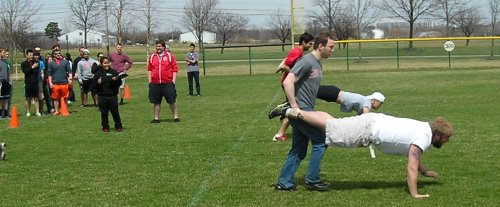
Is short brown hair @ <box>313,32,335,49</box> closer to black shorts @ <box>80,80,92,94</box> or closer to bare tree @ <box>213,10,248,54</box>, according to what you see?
black shorts @ <box>80,80,92,94</box>

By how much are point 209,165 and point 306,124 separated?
2326 millimetres

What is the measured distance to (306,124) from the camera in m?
6.77

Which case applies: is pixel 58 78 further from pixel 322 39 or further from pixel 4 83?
pixel 322 39

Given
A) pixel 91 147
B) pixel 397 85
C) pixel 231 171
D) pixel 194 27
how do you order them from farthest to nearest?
pixel 194 27 < pixel 397 85 < pixel 91 147 < pixel 231 171

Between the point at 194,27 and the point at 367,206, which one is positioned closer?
the point at 367,206

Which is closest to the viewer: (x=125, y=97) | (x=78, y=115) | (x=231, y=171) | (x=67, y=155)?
(x=231, y=171)

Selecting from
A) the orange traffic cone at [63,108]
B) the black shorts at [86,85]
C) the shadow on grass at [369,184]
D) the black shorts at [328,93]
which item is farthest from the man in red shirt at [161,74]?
the shadow on grass at [369,184]

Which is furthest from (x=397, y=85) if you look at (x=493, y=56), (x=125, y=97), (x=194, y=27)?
(x=194, y=27)

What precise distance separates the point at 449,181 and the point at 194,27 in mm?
62576

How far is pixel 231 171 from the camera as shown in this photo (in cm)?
819

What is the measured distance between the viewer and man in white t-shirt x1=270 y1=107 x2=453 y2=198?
6.32 m

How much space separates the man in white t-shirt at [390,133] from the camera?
6324 millimetres

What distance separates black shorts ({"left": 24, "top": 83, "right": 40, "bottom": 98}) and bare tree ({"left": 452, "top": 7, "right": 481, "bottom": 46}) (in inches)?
2281

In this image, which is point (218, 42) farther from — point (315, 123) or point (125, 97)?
point (315, 123)
